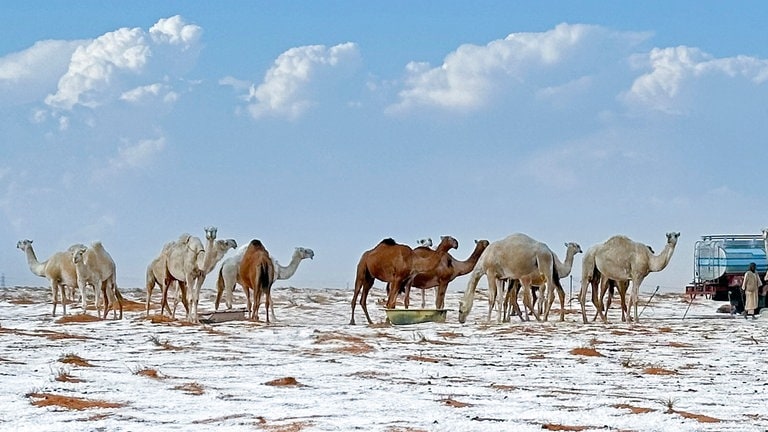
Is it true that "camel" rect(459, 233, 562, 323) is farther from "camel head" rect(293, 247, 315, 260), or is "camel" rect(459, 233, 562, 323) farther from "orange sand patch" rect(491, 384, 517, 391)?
"orange sand patch" rect(491, 384, 517, 391)

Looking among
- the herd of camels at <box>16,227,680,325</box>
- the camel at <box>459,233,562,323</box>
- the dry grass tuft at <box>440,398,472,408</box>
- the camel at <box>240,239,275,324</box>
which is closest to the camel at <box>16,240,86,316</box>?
the herd of camels at <box>16,227,680,325</box>

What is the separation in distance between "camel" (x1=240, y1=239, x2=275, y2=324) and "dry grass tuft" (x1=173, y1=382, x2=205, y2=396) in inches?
477

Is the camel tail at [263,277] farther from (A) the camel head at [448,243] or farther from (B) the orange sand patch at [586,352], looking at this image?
(B) the orange sand patch at [586,352]

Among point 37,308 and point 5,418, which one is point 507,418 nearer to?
point 5,418

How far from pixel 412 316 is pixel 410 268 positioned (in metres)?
2.84

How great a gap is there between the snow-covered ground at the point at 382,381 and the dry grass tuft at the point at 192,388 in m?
0.02

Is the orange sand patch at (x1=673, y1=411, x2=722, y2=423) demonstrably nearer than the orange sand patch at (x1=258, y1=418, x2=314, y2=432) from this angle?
No

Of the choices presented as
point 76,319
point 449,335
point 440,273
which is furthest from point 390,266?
point 76,319

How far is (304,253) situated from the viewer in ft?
88.7

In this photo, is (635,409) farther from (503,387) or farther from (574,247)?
(574,247)

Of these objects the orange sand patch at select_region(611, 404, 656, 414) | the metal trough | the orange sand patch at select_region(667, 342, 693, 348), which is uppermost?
the metal trough

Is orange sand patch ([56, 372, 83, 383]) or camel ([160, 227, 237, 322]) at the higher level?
camel ([160, 227, 237, 322])

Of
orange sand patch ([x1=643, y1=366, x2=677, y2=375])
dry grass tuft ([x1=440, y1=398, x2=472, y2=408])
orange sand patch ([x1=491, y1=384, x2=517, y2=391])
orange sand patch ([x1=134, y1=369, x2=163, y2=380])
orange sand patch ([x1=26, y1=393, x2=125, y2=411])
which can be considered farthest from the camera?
orange sand patch ([x1=643, y1=366, x2=677, y2=375])

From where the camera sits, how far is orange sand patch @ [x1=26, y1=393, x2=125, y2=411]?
788 centimetres
